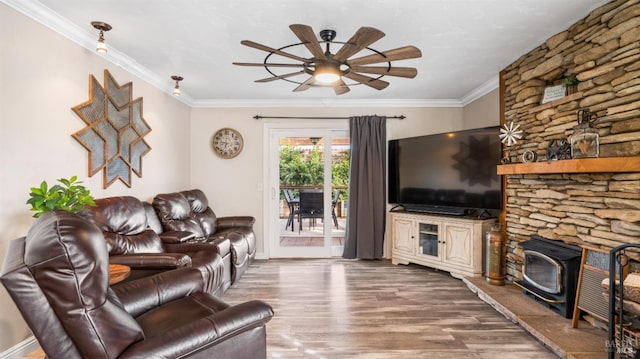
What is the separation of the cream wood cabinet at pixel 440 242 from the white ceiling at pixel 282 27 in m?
1.84

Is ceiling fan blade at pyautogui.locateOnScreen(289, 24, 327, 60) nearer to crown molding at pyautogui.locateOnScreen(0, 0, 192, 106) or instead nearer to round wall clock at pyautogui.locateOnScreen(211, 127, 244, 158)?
crown molding at pyautogui.locateOnScreen(0, 0, 192, 106)

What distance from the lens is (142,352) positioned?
4.18 feet

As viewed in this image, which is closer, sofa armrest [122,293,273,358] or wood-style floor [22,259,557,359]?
sofa armrest [122,293,273,358]

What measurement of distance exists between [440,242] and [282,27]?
10.5 feet

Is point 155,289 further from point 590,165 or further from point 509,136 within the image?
point 509,136

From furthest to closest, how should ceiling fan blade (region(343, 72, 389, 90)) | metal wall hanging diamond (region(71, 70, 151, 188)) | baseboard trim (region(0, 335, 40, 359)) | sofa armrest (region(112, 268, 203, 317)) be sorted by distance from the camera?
metal wall hanging diamond (region(71, 70, 151, 188)) < ceiling fan blade (region(343, 72, 389, 90)) < baseboard trim (region(0, 335, 40, 359)) < sofa armrest (region(112, 268, 203, 317))

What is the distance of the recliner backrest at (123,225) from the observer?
2709 mm

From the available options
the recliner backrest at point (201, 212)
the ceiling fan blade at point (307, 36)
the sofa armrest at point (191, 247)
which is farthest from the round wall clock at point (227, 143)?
the ceiling fan blade at point (307, 36)

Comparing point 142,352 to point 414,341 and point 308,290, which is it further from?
point 308,290

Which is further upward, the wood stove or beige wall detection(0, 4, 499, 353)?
beige wall detection(0, 4, 499, 353)

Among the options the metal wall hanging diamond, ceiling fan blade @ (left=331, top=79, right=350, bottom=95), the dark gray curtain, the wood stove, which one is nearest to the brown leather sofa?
the metal wall hanging diamond

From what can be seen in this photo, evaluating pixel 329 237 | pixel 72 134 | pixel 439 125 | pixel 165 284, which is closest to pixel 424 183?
pixel 439 125

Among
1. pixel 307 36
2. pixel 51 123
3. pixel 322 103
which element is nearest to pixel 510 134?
pixel 307 36

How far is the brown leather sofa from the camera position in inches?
145
